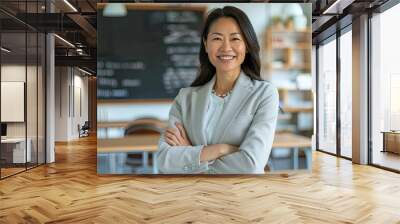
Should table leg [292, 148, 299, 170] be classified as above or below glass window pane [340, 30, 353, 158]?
below

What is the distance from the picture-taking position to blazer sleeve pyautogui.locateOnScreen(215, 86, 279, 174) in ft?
17.0

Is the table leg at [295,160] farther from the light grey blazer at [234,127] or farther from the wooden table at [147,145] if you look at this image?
the light grey blazer at [234,127]

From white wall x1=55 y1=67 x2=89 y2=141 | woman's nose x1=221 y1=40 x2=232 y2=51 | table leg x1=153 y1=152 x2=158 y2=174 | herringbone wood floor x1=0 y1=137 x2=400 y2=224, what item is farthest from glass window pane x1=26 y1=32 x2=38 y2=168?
white wall x1=55 y1=67 x2=89 y2=141

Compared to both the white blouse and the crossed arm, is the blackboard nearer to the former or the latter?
the crossed arm

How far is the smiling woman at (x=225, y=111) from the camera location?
5160mm

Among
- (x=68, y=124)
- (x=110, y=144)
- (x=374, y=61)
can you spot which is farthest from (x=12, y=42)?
(x=68, y=124)

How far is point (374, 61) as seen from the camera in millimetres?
7996

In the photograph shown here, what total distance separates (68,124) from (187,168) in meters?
11.6

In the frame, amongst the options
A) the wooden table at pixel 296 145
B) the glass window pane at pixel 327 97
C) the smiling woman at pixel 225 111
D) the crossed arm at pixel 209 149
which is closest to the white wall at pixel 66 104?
the glass window pane at pixel 327 97

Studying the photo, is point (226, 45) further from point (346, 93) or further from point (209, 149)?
point (346, 93)

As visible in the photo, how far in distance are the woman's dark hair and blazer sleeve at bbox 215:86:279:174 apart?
46cm

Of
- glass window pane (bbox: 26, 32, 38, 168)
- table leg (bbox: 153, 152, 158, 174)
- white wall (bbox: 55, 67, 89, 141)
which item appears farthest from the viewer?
white wall (bbox: 55, 67, 89, 141)

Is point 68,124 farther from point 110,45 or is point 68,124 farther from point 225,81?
point 225,81

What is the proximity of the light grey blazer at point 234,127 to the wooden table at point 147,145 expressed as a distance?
32cm
